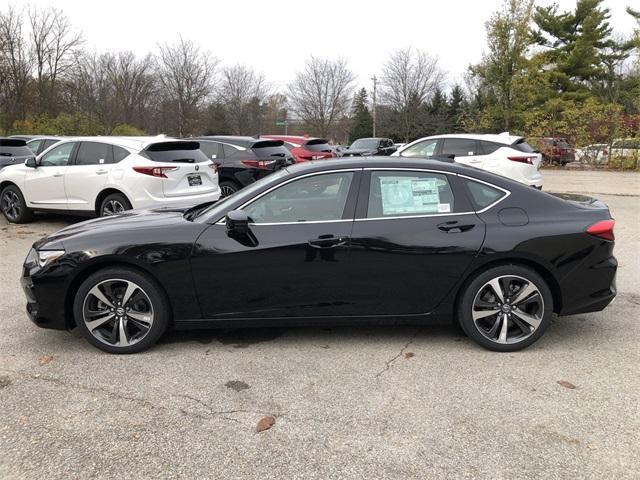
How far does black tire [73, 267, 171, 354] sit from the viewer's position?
13.0ft

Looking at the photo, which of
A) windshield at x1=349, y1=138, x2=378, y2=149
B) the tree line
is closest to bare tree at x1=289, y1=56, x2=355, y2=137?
the tree line

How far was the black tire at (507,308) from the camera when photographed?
3.95 metres

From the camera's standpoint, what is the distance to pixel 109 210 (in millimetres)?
8539

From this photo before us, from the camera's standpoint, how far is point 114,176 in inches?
328

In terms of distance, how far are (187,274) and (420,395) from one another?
73.5 inches

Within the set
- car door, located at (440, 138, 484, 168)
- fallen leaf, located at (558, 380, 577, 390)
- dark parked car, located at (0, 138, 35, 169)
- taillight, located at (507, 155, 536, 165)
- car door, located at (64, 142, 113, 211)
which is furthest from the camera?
dark parked car, located at (0, 138, 35, 169)

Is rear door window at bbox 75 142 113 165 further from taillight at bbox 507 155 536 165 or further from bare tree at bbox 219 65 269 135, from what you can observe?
bare tree at bbox 219 65 269 135

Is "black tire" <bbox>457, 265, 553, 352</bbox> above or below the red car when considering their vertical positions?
below

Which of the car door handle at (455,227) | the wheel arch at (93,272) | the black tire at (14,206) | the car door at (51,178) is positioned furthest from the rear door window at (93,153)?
the car door handle at (455,227)

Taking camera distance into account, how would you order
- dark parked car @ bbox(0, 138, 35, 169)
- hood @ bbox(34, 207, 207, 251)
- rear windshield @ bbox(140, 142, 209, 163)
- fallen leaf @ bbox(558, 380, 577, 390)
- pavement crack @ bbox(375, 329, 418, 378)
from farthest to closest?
dark parked car @ bbox(0, 138, 35, 169) → rear windshield @ bbox(140, 142, 209, 163) → hood @ bbox(34, 207, 207, 251) → pavement crack @ bbox(375, 329, 418, 378) → fallen leaf @ bbox(558, 380, 577, 390)

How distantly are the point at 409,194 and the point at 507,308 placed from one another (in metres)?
1.14

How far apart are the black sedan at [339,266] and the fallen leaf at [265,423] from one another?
3.27 ft

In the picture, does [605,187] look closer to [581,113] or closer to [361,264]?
[581,113]

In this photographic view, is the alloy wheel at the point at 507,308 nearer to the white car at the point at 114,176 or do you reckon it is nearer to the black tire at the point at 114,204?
the white car at the point at 114,176
